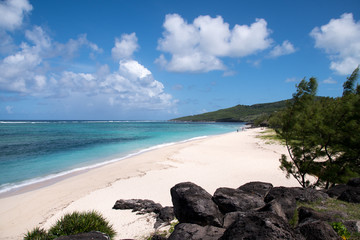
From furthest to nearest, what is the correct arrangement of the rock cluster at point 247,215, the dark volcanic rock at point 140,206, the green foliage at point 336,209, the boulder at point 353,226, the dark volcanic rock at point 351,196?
the dark volcanic rock at point 140,206, the dark volcanic rock at point 351,196, the green foliage at point 336,209, the boulder at point 353,226, the rock cluster at point 247,215

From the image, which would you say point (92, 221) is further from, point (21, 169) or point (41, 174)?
point (21, 169)

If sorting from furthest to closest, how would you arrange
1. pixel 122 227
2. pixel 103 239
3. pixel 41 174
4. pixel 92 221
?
pixel 41 174 < pixel 122 227 < pixel 92 221 < pixel 103 239

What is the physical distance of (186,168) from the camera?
57.9 feet

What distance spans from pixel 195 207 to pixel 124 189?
811cm

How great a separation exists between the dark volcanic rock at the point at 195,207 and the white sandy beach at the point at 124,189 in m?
1.90

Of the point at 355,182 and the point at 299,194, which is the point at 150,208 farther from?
the point at 355,182

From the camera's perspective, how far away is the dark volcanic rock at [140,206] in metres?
8.84

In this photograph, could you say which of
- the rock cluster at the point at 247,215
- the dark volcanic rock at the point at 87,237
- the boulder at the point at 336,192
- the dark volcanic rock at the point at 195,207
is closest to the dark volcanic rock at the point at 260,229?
the rock cluster at the point at 247,215

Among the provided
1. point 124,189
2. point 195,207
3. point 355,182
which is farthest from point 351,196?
point 124,189

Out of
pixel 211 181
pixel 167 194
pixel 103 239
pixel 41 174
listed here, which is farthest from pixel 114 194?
pixel 41 174

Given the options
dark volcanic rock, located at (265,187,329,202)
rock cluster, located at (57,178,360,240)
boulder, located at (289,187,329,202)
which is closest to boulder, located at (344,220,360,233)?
rock cluster, located at (57,178,360,240)

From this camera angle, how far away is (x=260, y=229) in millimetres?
3086

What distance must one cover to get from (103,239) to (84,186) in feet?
33.4

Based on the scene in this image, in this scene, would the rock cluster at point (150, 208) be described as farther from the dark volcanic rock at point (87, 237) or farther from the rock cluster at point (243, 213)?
the dark volcanic rock at point (87, 237)
